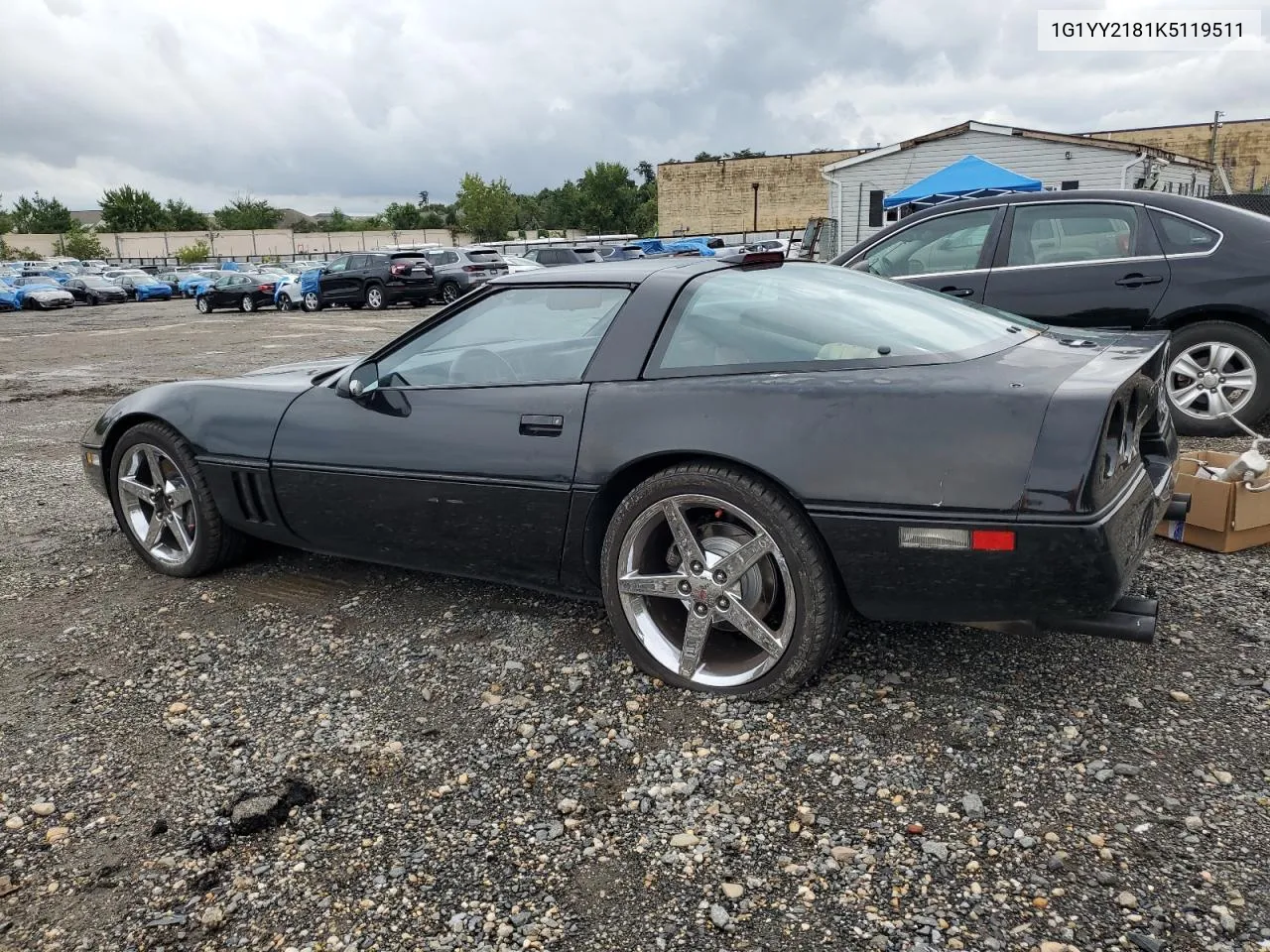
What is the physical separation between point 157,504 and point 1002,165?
89.2 ft

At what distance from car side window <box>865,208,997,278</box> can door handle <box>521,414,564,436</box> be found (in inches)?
155

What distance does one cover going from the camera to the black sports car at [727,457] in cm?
234

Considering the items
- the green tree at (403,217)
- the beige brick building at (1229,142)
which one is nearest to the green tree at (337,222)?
the green tree at (403,217)

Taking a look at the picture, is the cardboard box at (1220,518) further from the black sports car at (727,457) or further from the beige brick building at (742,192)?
the beige brick building at (742,192)

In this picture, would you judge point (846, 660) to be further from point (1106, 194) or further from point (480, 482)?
point (1106, 194)

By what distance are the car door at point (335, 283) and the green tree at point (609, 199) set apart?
67533 mm

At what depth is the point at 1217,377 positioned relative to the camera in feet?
17.4

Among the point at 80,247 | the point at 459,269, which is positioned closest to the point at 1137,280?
the point at 459,269

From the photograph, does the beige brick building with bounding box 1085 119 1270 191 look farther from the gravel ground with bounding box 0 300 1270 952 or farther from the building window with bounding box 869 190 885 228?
the gravel ground with bounding box 0 300 1270 952

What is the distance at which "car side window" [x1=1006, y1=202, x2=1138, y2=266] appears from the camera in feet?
18.2

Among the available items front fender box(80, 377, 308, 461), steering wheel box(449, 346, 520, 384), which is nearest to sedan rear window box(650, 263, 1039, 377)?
steering wheel box(449, 346, 520, 384)

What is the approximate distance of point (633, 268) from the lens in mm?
3229

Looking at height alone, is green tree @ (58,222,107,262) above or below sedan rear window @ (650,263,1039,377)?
above

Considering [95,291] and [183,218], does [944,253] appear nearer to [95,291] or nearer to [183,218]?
[95,291]
